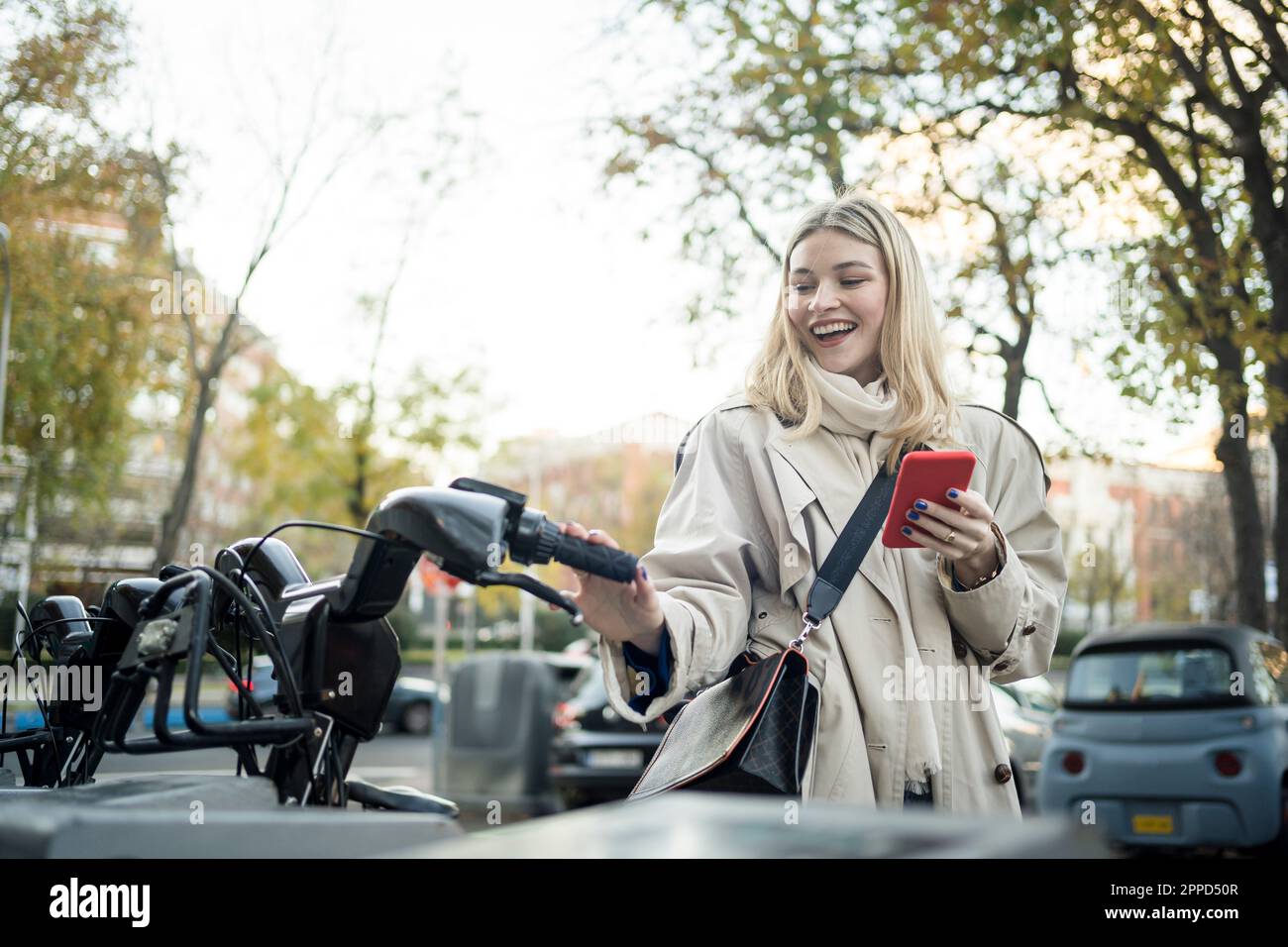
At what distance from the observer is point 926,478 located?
2.07 m

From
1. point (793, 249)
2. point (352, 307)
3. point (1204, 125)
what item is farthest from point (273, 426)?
point (793, 249)

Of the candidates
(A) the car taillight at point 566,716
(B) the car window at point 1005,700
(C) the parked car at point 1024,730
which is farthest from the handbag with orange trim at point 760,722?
(B) the car window at point 1005,700

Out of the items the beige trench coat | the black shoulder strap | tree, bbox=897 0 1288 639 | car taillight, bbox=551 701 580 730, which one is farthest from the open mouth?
car taillight, bbox=551 701 580 730

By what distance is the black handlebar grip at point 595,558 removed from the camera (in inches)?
62.1

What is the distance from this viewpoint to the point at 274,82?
56.7 ft

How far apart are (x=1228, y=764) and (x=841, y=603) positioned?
25.7 feet

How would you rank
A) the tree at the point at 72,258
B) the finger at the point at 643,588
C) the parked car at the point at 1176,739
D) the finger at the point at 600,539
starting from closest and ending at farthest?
1. the finger at the point at 600,539
2. the finger at the point at 643,588
3. the parked car at the point at 1176,739
4. the tree at the point at 72,258

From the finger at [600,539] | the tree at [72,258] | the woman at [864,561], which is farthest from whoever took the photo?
the tree at [72,258]

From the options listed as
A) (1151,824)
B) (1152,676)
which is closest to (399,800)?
(1151,824)

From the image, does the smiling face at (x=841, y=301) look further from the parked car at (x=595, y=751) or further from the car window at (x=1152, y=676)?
the parked car at (x=595, y=751)

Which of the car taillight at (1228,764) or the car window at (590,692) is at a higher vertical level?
the car window at (590,692)

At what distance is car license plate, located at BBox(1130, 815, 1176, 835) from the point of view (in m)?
9.03

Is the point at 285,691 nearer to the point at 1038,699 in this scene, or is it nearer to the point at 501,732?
the point at 501,732
